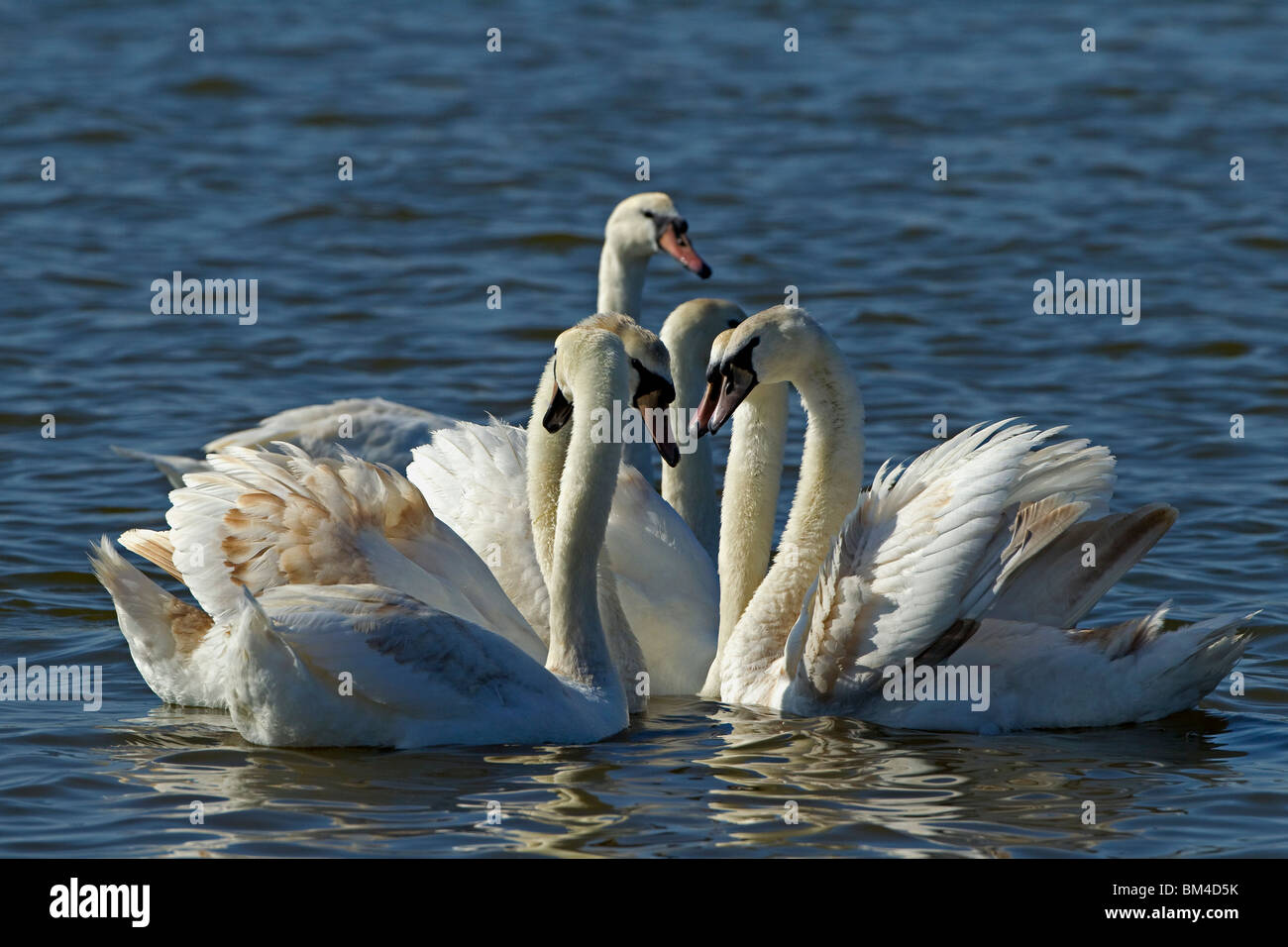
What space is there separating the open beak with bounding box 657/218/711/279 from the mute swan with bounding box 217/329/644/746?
2.89 meters

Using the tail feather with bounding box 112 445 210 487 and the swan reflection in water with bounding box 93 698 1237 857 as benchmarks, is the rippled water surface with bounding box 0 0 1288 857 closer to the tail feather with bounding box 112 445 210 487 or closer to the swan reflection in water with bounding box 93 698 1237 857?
the swan reflection in water with bounding box 93 698 1237 857

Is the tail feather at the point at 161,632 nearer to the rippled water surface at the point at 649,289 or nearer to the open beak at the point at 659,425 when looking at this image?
the rippled water surface at the point at 649,289

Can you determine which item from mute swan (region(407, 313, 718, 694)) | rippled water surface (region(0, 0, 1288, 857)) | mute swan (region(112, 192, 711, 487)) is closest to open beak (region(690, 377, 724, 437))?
mute swan (region(407, 313, 718, 694))

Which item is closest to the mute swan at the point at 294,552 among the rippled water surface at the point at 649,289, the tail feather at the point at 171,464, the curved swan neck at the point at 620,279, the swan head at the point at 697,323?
the rippled water surface at the point at 649,289

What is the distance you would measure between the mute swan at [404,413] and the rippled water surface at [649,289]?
27.1 inches

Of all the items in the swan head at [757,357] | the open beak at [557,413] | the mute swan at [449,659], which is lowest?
the mute swan at [449,659]

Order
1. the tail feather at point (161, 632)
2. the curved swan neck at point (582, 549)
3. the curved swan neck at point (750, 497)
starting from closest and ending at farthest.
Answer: the curved swan neck at point (582, 549) < the tail feather at point (161, 632) < the curved swan neck at point (750, 497)

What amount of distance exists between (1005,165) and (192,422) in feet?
31.9

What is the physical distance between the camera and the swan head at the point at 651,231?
34.6 ft

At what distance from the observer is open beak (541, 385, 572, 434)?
7.90 meters

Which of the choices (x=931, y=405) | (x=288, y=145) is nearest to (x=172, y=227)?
(x=288, y=145)
